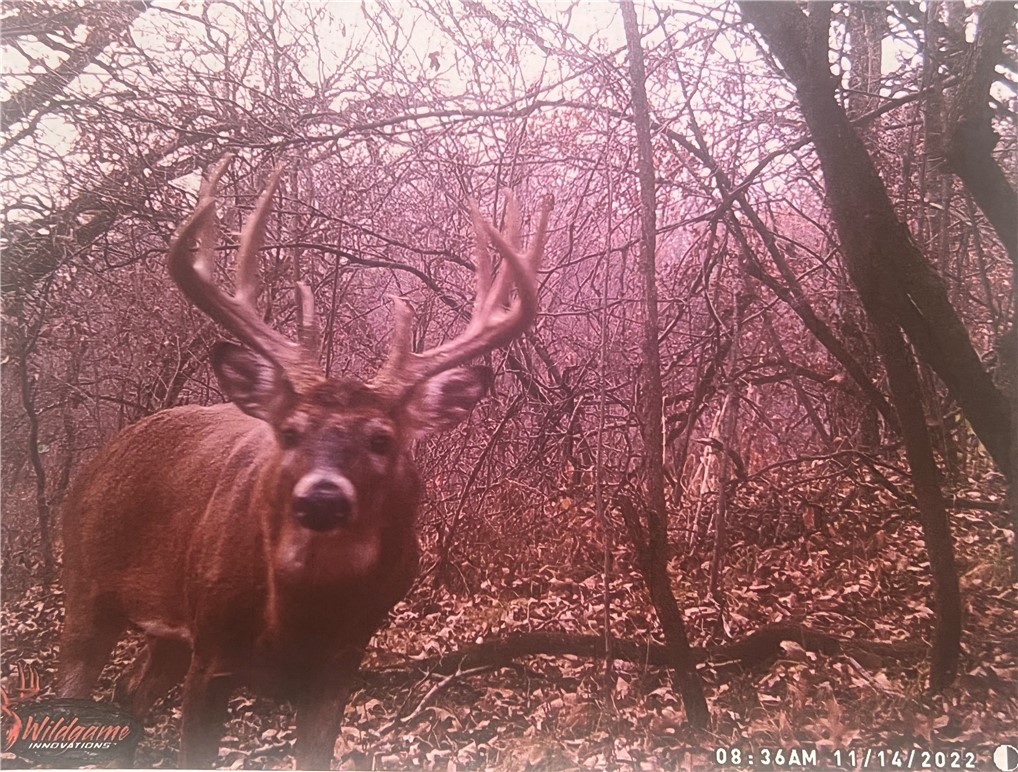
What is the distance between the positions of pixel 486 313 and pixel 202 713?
1804mm

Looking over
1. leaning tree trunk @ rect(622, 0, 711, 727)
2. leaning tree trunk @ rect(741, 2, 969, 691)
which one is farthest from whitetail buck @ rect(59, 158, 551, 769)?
leaning tree trunk @ rect(741, 2, 969, 691)

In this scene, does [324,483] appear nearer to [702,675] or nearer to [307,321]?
[307,321]

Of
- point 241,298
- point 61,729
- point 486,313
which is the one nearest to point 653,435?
point 486,313

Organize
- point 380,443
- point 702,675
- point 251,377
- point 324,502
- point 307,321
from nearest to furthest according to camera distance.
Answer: point 324,502, point 380,443, point 251,377, point 307,321, point 702,675

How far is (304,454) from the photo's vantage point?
218 cm

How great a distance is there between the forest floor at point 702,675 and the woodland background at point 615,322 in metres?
0.01

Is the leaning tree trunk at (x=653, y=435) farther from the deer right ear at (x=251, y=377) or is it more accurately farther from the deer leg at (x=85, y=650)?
the deer leg at (x=85, y=650)

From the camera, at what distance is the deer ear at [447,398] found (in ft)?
7.83

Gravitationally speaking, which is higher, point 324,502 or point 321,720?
point 324,502

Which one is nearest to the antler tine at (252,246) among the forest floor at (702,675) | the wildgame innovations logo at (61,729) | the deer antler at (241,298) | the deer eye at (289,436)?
the deer antler at (241,298)

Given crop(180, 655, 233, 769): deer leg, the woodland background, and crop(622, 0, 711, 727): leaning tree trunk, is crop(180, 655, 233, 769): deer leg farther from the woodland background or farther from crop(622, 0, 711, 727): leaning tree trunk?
crop(622, 0, 711, 727): leaning tree trunk

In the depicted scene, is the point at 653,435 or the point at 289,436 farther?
the point at 653,435

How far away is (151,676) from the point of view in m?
2.51

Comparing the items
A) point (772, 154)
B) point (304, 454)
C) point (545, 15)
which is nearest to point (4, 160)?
point (304, 454)
